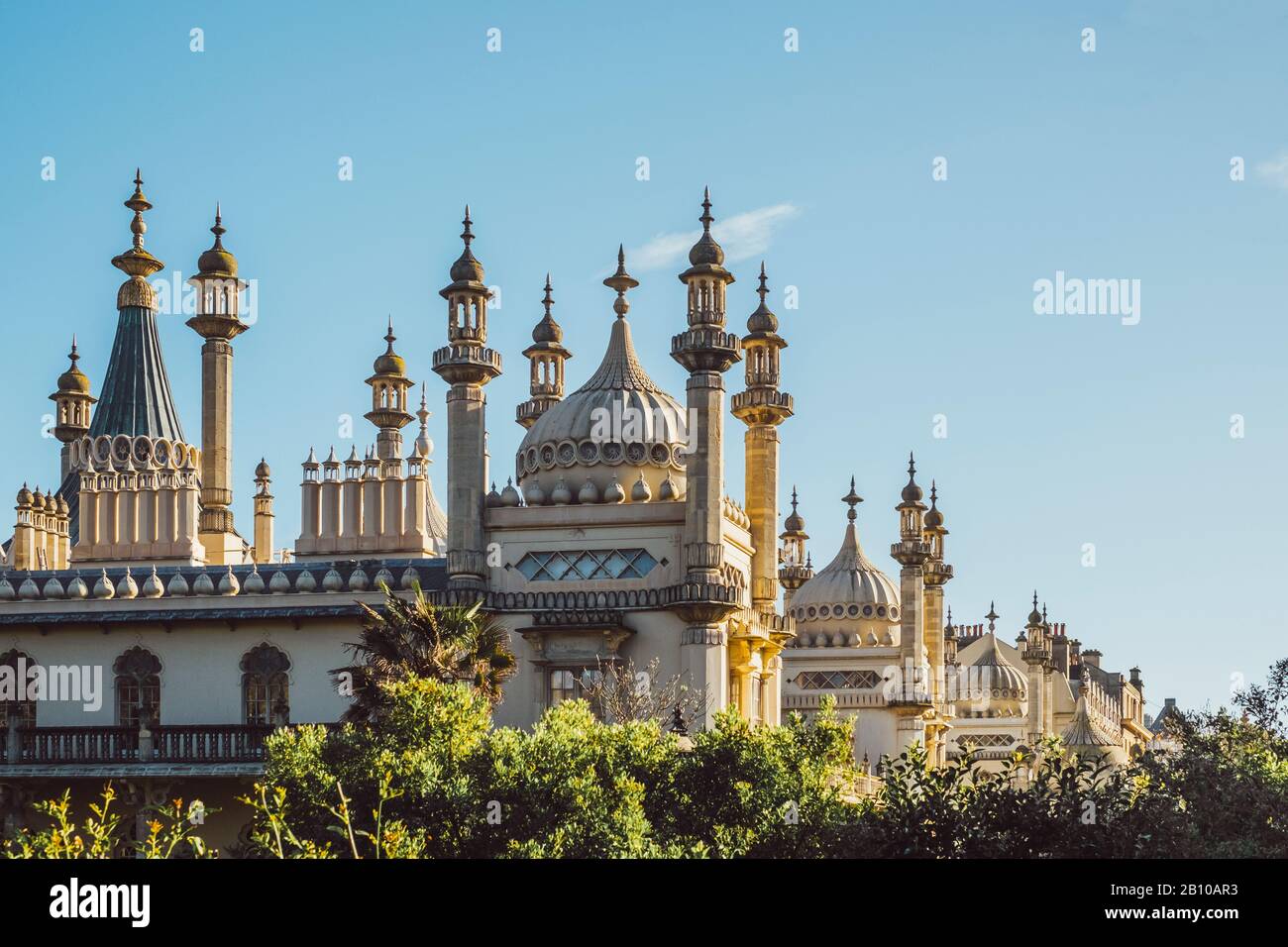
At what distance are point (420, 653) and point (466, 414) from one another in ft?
34.8

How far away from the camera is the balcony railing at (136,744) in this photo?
47688 mm

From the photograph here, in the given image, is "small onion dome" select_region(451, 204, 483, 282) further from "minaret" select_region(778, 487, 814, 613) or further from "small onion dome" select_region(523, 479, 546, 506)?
"minaret" select_region(778, 487, 814, 613)

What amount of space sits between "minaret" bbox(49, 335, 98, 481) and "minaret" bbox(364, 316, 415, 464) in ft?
40.8

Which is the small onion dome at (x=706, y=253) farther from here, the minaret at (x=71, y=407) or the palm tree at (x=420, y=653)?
the minaret at (x=71, y=407)

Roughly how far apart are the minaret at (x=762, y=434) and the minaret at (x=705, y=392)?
465 centimetres

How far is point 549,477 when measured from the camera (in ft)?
167

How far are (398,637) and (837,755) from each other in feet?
30.1

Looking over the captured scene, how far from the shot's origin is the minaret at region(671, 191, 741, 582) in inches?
1913

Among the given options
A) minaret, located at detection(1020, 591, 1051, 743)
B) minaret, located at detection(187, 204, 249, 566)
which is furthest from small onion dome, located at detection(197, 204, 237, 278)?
minaret, located at detection(1020, 591, 1051, 743)

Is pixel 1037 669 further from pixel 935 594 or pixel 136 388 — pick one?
pixel 136 388

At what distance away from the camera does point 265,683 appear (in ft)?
166

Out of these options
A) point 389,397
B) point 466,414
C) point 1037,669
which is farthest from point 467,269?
point 1037,669
